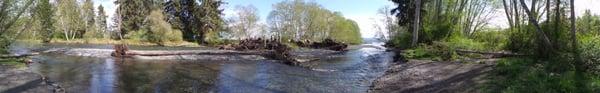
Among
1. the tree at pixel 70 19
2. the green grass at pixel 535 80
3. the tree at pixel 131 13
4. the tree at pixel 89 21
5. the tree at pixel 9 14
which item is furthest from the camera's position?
the tree at pixel 131 13

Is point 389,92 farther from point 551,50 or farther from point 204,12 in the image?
point 204,12

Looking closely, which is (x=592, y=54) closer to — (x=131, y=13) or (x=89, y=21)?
(x=131, y=13)

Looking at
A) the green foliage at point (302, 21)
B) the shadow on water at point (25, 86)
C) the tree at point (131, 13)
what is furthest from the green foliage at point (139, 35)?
the shadow on water at point (25, 86)

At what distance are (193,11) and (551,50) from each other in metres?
64.5

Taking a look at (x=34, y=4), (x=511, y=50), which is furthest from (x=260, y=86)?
(x=34, y=4)

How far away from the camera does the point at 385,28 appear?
272 feet

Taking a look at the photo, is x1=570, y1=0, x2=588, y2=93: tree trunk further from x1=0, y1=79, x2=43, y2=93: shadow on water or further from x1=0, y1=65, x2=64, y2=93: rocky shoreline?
x1=0, y1=79, x2=43, y2=93: shadow on water

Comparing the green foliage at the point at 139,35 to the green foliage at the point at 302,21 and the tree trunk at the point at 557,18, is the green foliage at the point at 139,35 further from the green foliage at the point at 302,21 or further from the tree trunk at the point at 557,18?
the tree trunk at the point at 557,18

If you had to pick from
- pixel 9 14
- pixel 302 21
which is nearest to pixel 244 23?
pixel 302 21

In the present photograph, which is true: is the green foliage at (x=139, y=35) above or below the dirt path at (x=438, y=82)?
above

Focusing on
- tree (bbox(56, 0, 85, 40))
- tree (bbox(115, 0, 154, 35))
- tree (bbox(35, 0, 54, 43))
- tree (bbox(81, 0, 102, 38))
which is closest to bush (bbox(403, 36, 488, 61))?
tree (bbox(35, 0, 54, 43))

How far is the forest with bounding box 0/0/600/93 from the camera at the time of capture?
1410cm

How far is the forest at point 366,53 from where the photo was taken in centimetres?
1410

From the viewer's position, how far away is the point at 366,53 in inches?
1796
